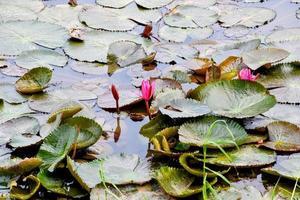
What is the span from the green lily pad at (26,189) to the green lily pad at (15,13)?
1345mm

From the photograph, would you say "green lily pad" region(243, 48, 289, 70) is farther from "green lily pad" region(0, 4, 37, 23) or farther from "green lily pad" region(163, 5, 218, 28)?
"green lily pad" region(0, 4, 37, 23)

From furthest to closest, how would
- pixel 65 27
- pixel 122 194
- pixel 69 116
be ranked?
pixel 65 27, pixel 69 116, pixel 122 194

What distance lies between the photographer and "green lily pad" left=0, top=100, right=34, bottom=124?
8.37 feet

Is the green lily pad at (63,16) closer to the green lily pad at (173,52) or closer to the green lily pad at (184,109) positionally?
the green lily pad at (173,52)

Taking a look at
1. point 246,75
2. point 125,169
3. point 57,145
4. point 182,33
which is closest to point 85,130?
Result: point 57,145

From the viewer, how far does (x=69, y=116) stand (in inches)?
95.9

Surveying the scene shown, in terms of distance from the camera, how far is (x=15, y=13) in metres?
3.38

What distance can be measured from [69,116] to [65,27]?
95 centimetres

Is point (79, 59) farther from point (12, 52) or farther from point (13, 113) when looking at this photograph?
point (13, 113)

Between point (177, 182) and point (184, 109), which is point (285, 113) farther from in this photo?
point (177, 182)

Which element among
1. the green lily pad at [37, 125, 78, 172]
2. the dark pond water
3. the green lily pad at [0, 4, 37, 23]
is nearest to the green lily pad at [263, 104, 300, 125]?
the dark pond water

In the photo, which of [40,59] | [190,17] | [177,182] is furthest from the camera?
[190,17]

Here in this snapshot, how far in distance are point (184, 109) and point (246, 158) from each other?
1.05 ft

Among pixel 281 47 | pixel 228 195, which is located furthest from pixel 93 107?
pixel 281 47
